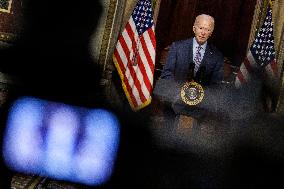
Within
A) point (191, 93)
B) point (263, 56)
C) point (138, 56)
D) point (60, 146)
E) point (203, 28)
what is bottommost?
point (60, 146)

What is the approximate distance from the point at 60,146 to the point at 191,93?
187cm

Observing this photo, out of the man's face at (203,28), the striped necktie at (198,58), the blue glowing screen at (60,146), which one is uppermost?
the man's face at (203,28)

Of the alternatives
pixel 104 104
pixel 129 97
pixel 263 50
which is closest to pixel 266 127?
pixel 263 50

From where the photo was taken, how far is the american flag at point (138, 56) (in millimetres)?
5977

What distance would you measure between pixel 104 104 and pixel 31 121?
6.62 feet

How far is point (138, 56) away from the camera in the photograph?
6.07 metres

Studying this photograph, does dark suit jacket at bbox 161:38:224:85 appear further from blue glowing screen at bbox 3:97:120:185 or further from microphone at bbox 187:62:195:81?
blue glowing screen at bbox 3:97:120:185

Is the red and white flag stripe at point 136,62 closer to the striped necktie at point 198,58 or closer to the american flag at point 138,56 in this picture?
the american flag at point 138,56

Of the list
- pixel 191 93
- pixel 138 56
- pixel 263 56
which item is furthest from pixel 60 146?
pixel 263 56

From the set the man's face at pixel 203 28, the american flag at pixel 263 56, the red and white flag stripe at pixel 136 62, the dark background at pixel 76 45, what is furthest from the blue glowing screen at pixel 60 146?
the american flag at pixel 263 56

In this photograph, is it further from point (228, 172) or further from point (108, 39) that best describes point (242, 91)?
point (108, 39)

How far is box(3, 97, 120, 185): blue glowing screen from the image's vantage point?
14.2ft

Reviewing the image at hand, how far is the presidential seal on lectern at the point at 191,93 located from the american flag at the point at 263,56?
140 centimetres

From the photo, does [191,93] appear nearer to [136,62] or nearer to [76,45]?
[136,62]
